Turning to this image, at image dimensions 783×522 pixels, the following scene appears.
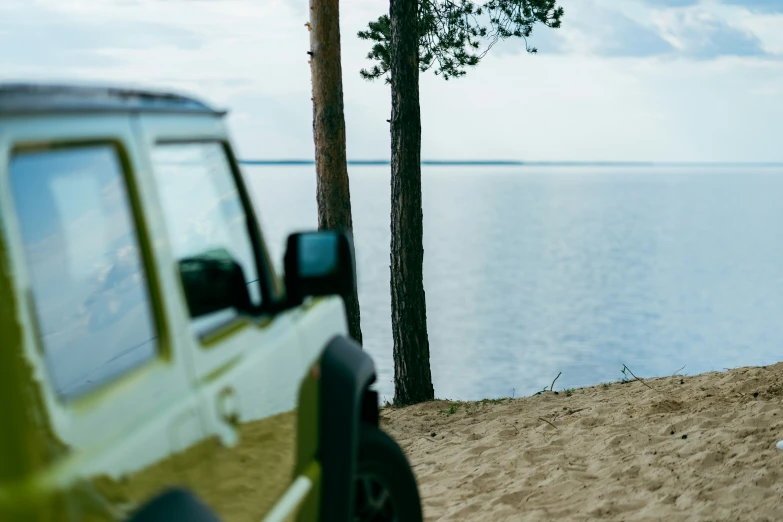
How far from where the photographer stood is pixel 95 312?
2.07 m

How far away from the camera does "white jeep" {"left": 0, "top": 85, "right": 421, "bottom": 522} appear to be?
1503mm

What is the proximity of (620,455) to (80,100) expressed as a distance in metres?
5.37

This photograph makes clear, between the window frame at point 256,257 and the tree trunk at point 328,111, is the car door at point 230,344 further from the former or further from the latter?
the tree trunk at point 328,111

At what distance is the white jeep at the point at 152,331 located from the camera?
1.50 metres

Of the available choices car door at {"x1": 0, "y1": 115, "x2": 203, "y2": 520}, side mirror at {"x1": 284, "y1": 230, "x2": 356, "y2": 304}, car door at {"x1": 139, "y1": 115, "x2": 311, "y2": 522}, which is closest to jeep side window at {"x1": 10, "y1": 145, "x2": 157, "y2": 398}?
car door at {"x1": 0, "y1": 115, "x2": 203, "y2": 520}

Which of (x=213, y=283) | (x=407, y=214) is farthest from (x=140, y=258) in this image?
(x=407, y=214)

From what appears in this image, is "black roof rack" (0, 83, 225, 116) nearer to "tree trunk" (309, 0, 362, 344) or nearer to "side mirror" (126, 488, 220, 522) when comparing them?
"side mirror" (126, 488, 220, 522)

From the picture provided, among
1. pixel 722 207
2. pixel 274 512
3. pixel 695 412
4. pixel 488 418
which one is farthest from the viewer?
pixel 722 207

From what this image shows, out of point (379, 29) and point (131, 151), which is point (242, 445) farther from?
point (379, 29)

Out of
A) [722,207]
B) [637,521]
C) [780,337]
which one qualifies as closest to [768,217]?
[722,207]

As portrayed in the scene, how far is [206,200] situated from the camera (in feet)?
8.26

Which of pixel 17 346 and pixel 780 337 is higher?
pixel 17 346

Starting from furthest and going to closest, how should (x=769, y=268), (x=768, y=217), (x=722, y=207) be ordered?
(x=722, y=207) < (x=768, y=217) < (x=769, y=268)

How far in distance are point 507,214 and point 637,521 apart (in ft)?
321
